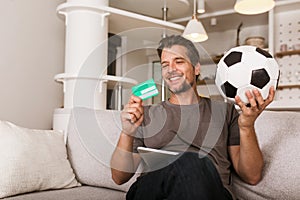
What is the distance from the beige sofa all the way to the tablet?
26 centimetres

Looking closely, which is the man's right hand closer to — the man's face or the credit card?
the credit card

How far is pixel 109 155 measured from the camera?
57.0 inches

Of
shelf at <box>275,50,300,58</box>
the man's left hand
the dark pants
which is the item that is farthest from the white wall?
shelf at <box>275,50,300,58</box>

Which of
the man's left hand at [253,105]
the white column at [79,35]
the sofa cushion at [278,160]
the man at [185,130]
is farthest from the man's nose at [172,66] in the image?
the white column at [79,35]

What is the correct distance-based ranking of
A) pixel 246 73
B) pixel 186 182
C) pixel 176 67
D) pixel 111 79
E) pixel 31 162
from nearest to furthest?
pixel 186 182
pixel 246 73
pixel 176 67
pixel 31 162
pixel 111 79

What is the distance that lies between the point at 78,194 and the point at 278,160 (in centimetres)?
79

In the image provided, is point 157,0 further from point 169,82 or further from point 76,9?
point 169,82

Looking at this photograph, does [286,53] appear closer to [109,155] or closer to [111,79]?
[111,79]

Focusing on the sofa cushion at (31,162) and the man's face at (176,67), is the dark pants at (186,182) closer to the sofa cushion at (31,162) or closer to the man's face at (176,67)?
the man's face at (176,67)

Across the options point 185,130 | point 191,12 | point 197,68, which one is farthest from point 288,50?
point 185,130

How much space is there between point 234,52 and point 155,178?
1.59 ft

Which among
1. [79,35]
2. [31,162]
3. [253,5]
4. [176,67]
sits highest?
[253,5]

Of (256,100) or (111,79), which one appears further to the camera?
(111,79)

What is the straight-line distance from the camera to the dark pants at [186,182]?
0.97 metres
